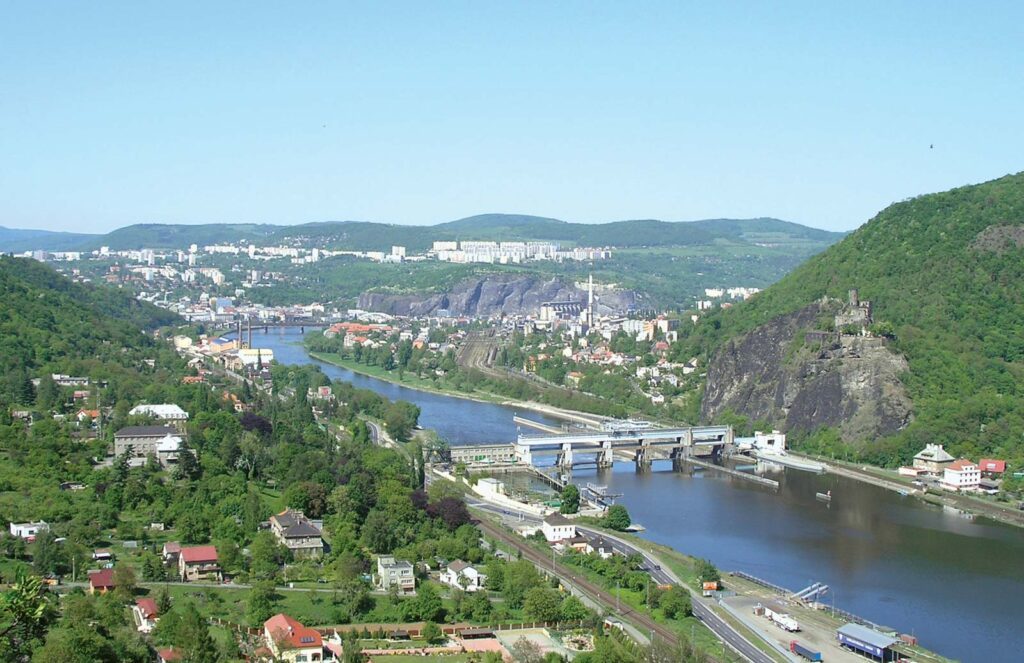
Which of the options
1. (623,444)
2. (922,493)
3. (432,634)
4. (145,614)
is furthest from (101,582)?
(623,444)

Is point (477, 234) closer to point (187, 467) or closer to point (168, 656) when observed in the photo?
point (187, 467)

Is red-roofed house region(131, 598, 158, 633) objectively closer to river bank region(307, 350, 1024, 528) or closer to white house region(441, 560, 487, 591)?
white house region(441, 560, 487, 591)

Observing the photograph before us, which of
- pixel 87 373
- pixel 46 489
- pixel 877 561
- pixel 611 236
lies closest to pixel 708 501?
pixel 877 561

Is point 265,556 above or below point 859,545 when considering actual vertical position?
above

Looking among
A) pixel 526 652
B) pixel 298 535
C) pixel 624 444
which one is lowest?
pixel 624 444

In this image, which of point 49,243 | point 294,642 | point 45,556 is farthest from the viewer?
point 49,243

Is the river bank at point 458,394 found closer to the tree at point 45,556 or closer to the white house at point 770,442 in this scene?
the white house at point 770,442
